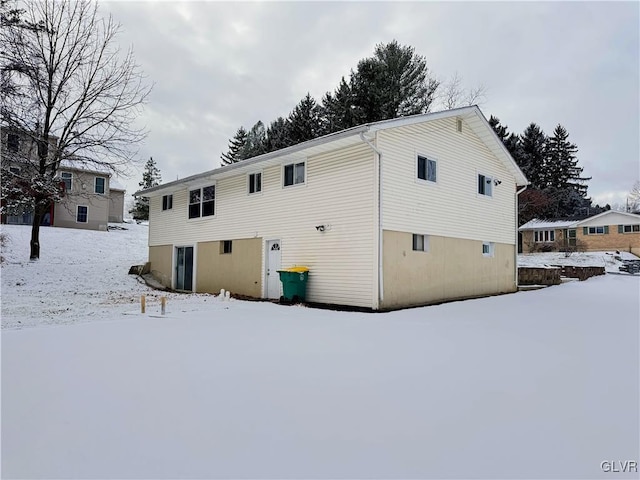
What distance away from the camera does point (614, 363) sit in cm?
489

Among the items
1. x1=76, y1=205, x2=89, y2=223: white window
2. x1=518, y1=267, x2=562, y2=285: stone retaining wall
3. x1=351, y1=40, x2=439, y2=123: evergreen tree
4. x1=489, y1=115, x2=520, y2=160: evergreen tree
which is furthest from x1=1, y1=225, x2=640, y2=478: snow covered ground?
x1=489, y1=115, x2=520, y2=160: evergreen tree

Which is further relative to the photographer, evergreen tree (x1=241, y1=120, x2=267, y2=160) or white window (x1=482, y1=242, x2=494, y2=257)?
evergreen tree (x1=241, y1=120, x2=267, y2=160)

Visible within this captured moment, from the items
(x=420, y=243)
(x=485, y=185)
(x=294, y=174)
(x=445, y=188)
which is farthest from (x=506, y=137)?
(x=294, y=174)

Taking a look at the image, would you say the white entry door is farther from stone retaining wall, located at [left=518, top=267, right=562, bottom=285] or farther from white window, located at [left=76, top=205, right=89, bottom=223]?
white window, located at [left=76, top=205, right=89, bottom=223]

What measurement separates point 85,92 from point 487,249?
17918 mm

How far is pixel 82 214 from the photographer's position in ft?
90.2

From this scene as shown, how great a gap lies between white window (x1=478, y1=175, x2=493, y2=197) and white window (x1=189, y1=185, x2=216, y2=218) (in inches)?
371

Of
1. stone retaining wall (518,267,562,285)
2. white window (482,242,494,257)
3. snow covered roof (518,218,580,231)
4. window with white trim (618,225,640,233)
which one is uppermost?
snow covered roof (518,218,580,231)

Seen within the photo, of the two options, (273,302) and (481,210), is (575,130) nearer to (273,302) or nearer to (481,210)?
(481,210)

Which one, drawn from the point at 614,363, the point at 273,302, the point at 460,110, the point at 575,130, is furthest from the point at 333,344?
the point at 575,130

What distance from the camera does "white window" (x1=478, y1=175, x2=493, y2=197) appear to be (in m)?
13.9

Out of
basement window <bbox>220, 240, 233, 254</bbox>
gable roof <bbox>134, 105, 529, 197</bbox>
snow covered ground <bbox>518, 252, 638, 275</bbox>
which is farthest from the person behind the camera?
snow covered ground <bbox>518, 252, 638, 275</bbox>

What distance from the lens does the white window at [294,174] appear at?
39.2 feet

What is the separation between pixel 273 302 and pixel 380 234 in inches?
154
